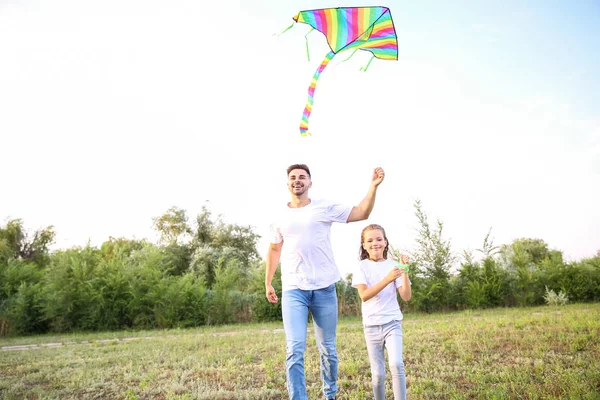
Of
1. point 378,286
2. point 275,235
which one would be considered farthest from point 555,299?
point 275,235

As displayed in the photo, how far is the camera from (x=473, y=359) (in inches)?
252

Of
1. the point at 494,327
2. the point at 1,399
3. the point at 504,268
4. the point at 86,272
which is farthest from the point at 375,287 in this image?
the point at 504,268

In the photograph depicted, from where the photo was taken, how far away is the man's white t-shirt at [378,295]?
3774 mm

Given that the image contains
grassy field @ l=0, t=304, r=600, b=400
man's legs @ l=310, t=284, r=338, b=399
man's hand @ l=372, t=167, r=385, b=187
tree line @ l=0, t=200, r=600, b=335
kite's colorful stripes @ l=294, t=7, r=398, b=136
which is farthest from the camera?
tree line @ l=0, t=200, r=600, b=335

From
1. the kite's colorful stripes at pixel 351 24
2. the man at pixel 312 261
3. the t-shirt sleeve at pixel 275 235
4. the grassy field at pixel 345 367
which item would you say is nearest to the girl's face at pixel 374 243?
the man at pixel 312 261

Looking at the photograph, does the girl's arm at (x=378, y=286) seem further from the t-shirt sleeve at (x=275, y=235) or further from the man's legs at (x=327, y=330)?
the t-shirt sleeve at (x=275, y=235)

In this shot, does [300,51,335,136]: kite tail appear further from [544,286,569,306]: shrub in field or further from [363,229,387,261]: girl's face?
[544,286,569,306]: shrub in field

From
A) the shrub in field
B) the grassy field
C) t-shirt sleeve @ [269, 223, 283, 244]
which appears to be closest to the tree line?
the shrub in field

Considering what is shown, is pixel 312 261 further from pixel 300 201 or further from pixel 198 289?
pixel 198 289

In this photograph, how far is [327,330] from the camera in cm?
406

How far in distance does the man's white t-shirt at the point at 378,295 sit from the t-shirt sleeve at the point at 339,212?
0.42 m

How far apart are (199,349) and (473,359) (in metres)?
4.93

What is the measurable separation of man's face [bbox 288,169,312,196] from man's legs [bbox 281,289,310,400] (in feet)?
2.81

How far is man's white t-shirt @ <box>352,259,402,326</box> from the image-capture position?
377 centimetres
